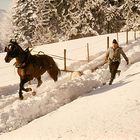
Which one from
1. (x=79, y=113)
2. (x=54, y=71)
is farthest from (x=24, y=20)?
(x=79, y=113)

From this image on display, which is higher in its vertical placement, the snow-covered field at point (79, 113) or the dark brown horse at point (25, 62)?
the dark brown horse at point (25, 62)

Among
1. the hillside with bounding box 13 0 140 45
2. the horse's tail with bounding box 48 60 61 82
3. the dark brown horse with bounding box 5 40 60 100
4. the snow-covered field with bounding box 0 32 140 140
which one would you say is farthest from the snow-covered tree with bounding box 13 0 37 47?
the dark brown horse with bounding box 5 40 60 100

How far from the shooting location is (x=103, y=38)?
3556 cm

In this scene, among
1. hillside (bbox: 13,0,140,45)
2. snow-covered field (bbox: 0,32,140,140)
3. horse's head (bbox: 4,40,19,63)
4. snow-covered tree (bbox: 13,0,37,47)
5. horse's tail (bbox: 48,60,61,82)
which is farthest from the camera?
snow-covered tree (bbox: 13,0,37,47)

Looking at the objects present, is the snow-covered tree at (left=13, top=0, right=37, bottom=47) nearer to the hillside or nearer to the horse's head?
the hillside

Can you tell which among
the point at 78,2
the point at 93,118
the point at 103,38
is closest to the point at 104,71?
the point at 93,118

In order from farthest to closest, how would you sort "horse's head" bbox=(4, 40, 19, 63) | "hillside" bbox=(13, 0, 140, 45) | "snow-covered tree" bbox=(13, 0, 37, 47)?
1. "snow-covered tree" bbox=(13, 0, 37, 47)
2. "hillside" bbox=(13, 0, 140, 45)
3. "horse's head" bbox=(4, 40, 19, 63)

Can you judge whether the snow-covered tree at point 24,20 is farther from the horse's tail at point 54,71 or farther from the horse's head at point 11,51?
the horse's head at point 11,51

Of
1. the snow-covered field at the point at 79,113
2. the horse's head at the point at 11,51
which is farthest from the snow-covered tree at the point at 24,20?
the horse's head at the point at 11,51

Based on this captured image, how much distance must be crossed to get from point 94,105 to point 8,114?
8.46ft

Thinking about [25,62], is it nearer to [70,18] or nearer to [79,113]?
[79,113]

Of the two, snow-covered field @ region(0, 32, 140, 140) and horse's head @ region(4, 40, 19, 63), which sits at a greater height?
horse's head @ region(4, 40, 19, 63)

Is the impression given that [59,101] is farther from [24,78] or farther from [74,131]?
[74,131]

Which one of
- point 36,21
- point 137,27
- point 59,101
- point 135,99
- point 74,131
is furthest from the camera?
point 36,21
